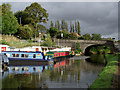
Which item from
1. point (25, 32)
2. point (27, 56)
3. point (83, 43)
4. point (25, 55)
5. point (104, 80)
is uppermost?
point (25, 32)

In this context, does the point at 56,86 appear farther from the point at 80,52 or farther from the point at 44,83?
the point at 80,52

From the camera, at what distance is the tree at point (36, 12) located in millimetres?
92325

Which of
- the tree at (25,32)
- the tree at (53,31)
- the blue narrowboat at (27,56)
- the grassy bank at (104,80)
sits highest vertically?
the tree at (53,31)

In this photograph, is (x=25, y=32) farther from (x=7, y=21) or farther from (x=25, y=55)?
(x=25, y=55)

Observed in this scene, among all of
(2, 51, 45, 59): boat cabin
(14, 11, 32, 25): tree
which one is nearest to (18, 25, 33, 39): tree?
(14, 11, 32, 25): tree

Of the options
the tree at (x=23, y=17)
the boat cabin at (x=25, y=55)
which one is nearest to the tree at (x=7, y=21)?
the tree at (x=23, y=17)

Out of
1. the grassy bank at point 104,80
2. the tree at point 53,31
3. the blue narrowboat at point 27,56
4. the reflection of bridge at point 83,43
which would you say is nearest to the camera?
the grassy bank at point 104,80

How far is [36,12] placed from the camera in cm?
9419

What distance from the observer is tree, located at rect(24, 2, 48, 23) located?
92.3 metres

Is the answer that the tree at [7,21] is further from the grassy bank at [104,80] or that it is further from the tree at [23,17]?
the grassy bank at [104,80]

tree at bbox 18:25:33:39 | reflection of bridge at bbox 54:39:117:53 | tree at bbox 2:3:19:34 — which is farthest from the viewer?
reflection of bridge at bbox 54:39:117:53

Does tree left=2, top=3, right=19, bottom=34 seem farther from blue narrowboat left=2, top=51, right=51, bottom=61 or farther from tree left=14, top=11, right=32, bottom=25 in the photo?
blue narrowboat left=2, top=51, right=51, bottom=61

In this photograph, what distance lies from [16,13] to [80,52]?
37971 mm

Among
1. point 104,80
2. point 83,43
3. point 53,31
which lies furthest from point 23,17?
point 104,80
